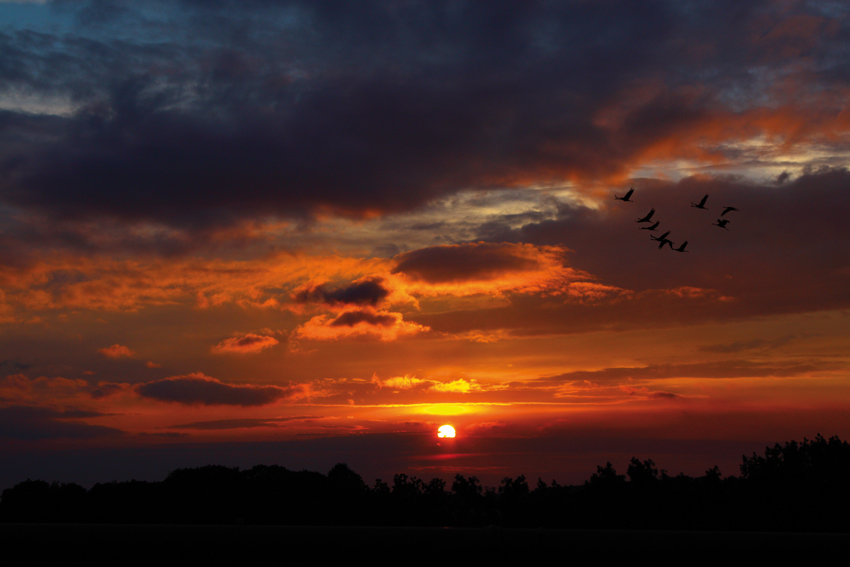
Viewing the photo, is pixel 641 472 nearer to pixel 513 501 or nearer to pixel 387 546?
pixel 513 501

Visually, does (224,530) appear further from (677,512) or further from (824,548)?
(677,512)

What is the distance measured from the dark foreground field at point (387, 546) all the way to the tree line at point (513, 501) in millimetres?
34402

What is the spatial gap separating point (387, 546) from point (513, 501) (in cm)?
5917

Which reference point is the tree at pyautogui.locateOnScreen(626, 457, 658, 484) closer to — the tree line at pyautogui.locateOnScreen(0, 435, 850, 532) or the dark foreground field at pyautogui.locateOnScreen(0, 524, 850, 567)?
the tree line at pyautogui.locateOnScreen(0, 435, 850, 532)

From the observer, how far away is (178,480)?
80.9 metres

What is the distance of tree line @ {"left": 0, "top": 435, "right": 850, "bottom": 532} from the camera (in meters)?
54.5

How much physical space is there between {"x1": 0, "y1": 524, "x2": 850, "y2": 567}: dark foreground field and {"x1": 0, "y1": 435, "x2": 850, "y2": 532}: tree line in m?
34.4

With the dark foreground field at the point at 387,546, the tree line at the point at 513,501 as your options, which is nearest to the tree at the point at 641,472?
the tree line at the point at 513,501

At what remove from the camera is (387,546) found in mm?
17984

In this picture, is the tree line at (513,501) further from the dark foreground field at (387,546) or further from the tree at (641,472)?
the dark foreground field at (387,546)

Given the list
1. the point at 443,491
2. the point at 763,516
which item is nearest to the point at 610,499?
the point at 763,516

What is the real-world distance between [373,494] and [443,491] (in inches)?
293

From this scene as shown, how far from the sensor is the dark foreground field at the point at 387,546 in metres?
17.0

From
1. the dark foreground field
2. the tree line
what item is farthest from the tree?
the dark foreground field
